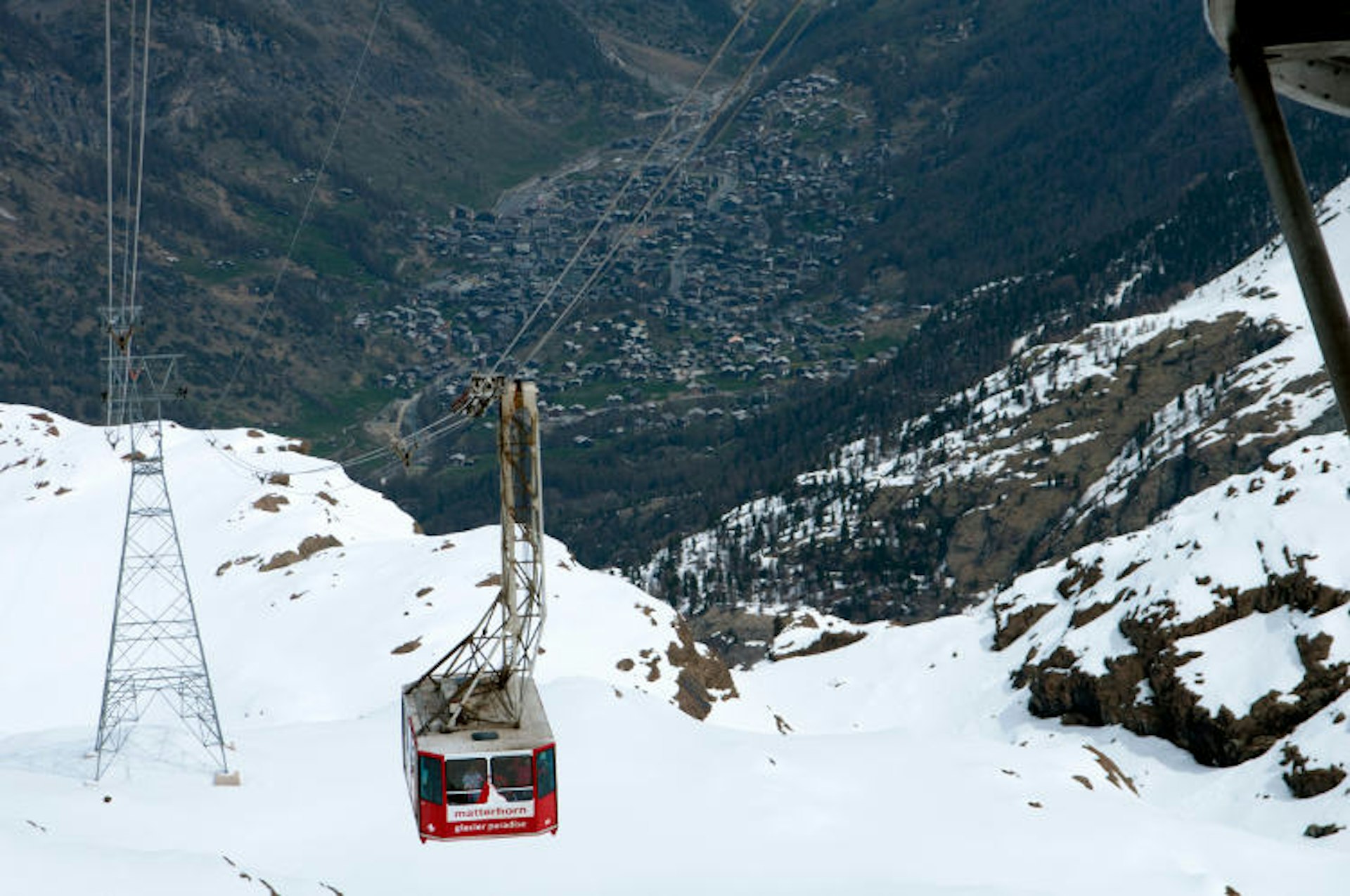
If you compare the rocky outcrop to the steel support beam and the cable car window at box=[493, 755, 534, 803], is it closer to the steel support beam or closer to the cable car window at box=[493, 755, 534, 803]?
the cable car window at box=[493, 755, 534, 803]

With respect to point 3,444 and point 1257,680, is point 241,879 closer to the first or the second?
point 1257,680

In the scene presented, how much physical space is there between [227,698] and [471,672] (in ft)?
237

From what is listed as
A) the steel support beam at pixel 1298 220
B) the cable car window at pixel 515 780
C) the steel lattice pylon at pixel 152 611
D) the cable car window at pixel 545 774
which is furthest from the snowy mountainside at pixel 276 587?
the steel support beam at pixel 1298 220

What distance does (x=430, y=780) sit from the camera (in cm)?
3797

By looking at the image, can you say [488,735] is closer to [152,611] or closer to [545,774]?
[545,774]

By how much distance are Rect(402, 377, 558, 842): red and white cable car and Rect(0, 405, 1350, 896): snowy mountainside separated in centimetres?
741

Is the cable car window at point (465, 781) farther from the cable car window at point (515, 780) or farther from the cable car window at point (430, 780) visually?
the cable car window at point (515, 780)

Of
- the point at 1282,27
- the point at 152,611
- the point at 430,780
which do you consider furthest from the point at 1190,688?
the point at 1282,27

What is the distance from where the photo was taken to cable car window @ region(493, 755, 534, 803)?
37.9 metres

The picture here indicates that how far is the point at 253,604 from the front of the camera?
128 m

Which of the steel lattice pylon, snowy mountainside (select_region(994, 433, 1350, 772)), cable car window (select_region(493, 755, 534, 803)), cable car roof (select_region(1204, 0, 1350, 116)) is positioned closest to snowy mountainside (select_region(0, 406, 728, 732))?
the steel lattice pylon

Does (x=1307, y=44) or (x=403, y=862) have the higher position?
(x=1307, y=44)

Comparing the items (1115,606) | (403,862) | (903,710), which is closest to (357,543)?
(903,710)

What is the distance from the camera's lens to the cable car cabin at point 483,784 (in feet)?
124
